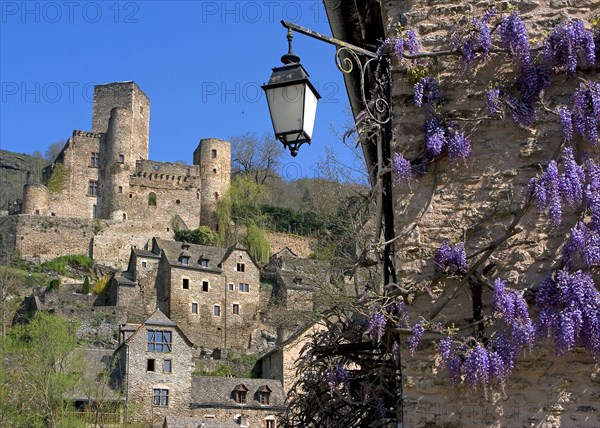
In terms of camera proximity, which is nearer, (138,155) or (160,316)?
(160,316)

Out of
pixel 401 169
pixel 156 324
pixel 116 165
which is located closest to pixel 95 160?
pixel 116 165

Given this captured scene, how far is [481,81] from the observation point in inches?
257

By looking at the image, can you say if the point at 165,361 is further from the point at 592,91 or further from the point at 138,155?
the point at 592,91

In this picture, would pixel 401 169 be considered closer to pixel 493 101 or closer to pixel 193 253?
pixel 493 101

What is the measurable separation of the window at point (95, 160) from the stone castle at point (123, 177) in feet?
0.24

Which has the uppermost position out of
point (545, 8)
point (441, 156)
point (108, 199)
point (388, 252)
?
point (108, 199)

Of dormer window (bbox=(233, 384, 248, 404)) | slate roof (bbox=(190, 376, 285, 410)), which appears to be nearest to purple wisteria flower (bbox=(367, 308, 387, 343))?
slate roof (bbox=(190, 376, 285, 410))

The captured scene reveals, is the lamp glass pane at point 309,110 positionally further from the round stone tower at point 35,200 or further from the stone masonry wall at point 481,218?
the round stone tower at point 35,200

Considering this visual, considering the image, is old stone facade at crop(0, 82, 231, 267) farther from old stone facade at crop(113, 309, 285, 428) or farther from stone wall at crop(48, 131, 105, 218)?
old stone facade at crop(113, 309, 285, 428)

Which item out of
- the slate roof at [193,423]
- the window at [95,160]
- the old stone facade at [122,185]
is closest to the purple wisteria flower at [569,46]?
the slate roof at [193,423]

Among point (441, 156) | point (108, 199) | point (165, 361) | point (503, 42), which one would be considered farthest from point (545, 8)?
point (108, 199)

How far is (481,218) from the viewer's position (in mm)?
6262

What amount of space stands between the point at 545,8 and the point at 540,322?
2.26m

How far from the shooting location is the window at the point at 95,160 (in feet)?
217
